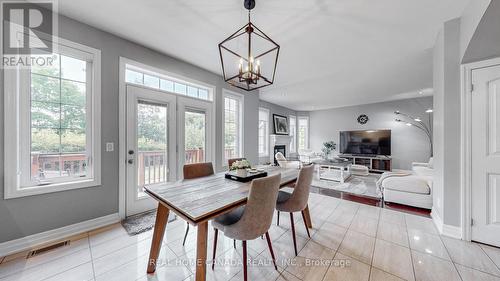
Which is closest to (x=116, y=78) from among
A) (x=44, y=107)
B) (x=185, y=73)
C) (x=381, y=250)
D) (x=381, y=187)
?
(x=44, y=107)

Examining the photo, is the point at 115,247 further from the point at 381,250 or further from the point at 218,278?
the point at 381,250

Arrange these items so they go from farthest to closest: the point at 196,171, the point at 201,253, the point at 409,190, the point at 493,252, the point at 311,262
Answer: the point at 409,190 < the point at 196,171 < the point at 493,252 < the point at 311,262 < the point at 201,253

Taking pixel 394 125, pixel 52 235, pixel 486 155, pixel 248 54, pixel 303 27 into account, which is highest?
pixel 303 27

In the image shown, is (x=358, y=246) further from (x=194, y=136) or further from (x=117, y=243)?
(x=194, y=136)

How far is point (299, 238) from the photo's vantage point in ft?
6.67

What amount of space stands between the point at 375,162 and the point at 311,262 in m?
6.07

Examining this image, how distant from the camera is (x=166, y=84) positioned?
299 centimetres

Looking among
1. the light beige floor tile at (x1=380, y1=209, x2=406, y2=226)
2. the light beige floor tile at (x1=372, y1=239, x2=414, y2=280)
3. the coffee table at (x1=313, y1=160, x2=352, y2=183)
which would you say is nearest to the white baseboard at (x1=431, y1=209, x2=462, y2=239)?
the light beige floor tile at (x1=380, y1=209, x2=406, y2=226)

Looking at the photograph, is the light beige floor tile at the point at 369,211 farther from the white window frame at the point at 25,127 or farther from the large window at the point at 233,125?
the white window frame at the point at 25,127

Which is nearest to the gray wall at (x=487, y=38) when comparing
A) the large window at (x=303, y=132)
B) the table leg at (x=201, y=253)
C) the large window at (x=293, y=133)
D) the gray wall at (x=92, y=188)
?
the table leg at (x=201, y=253)

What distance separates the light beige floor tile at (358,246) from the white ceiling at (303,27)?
2582 mm

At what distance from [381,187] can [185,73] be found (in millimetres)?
4365

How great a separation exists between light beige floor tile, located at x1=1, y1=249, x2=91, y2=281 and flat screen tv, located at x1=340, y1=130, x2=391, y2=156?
7.71 m

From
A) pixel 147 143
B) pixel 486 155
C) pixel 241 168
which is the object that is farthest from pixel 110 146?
pixel 486 155
